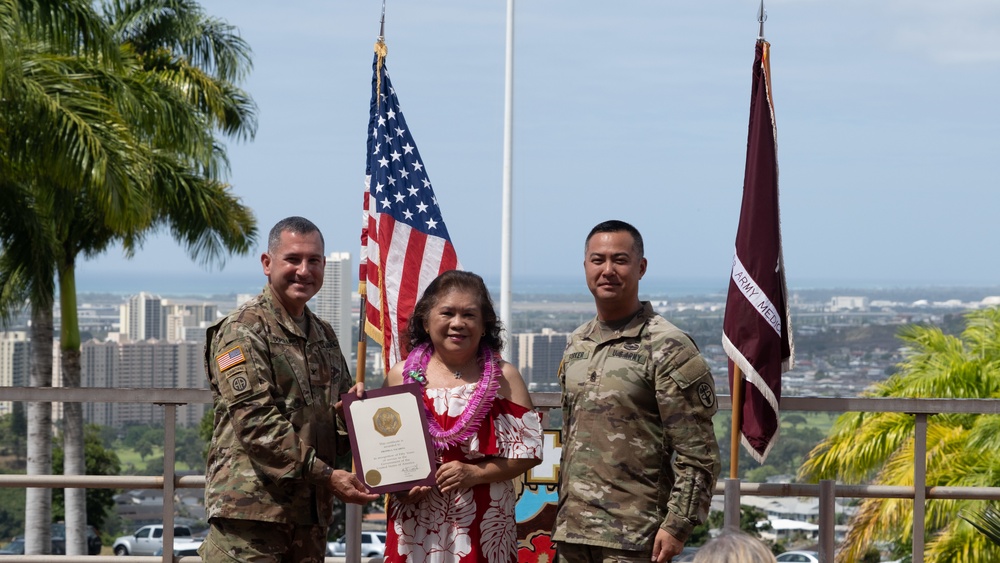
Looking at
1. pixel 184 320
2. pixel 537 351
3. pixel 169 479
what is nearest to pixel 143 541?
pixel 537 351

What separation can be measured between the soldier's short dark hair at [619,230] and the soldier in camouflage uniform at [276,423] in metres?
1.04

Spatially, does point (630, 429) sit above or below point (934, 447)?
above

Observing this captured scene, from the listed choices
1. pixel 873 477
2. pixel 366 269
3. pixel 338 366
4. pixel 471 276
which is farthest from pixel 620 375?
pixel 873 477

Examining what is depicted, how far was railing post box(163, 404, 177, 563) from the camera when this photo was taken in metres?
5.12

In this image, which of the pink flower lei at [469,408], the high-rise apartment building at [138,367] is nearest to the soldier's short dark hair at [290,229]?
the pink flower lei at [469,408]

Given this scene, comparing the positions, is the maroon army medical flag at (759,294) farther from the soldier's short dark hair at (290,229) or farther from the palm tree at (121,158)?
the palm tree at (121,158)

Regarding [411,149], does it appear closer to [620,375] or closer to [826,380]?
[620,375]

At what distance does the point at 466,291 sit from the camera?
4215 mm

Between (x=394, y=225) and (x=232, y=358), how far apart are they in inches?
107

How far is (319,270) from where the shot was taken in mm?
4363

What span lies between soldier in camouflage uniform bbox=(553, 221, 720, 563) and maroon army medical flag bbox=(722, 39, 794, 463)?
1.65 m

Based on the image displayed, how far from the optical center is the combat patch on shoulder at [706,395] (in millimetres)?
4031

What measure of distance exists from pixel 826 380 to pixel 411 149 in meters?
51.5

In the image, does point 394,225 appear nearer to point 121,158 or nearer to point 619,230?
point 619,230
